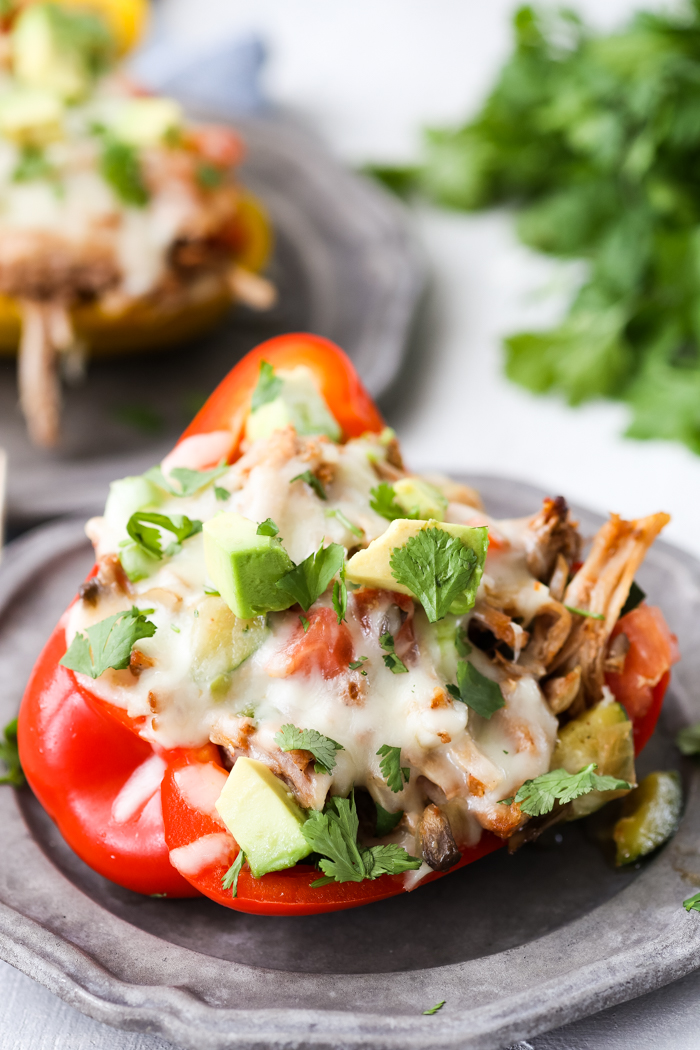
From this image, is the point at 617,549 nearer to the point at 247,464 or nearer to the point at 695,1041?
the point at 247,464

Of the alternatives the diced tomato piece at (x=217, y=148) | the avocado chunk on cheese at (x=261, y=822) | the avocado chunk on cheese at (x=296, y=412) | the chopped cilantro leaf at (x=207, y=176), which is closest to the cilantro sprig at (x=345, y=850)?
the avocado chunk on cheese at (x=261, y=822)

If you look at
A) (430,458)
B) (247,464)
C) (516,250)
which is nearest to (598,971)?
(247,464)

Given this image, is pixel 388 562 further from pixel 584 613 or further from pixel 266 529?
pixel 584 613

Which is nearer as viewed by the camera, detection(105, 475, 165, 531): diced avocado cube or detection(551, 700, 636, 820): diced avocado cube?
detection(551, 700, 636, 820): diced avocado cube

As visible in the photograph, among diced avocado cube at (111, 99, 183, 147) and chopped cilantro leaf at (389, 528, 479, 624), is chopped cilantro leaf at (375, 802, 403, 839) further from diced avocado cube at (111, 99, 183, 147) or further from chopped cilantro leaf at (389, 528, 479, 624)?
diced avocado cube at (111, 99, 183, 147)

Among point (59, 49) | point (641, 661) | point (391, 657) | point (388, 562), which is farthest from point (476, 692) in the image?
point (59, 49)

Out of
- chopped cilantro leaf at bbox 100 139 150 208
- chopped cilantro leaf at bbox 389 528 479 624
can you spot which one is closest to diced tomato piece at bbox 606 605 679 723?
chopped cilantro leaf at bbox 389 528 479 624

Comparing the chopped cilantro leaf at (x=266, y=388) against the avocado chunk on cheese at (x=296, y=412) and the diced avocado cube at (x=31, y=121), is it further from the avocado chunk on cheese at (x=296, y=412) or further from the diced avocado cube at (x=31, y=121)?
the diced avocado cube at (x=31, y=121)
